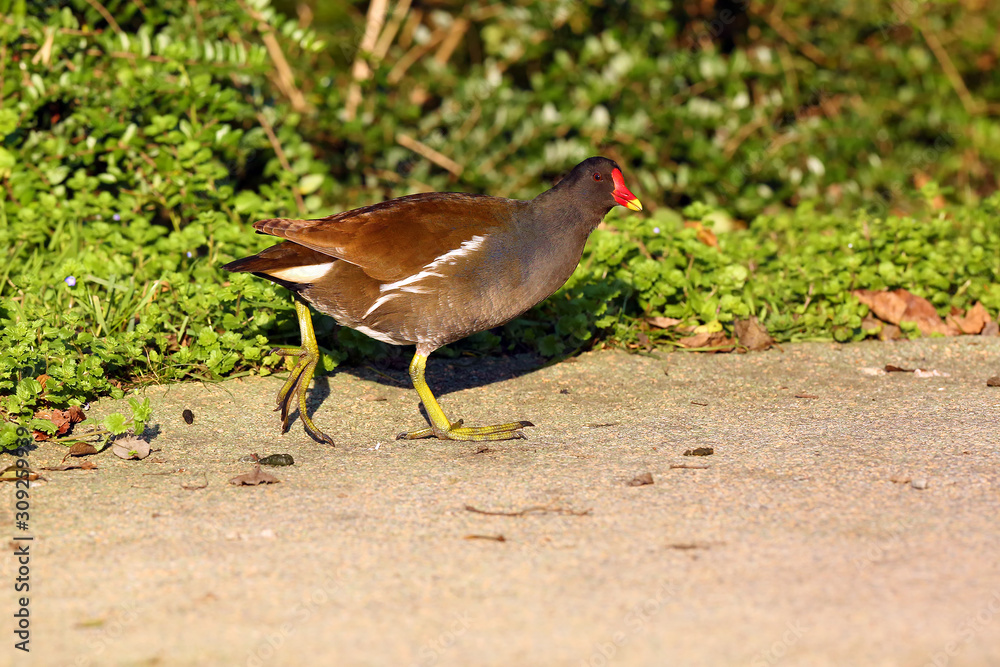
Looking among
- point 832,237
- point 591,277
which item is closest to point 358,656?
point 591,277

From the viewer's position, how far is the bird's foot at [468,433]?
13.9ft

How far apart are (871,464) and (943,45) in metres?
6.63

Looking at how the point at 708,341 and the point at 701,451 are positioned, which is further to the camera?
the point at 708,341

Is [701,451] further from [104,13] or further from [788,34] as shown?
[788,34]

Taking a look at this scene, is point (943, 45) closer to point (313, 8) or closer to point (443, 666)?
point (313, 8)

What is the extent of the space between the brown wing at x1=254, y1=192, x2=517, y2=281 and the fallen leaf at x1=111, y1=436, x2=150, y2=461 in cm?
99

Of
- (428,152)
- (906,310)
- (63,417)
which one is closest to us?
(63,417)

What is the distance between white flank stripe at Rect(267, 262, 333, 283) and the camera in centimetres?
425

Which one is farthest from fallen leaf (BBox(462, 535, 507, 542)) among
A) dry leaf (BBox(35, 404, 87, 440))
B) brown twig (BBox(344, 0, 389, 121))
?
brown twig (BBox(344, 0, 389, 121))

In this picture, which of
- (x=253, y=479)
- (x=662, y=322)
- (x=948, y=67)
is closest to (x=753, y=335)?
(x=662, y=322)

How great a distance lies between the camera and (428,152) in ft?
25.2

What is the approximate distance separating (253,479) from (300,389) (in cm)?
74

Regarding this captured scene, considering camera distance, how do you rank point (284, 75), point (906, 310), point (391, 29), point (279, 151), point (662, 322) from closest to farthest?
1. point (662, 322)
2. point (906, 310)
3. point (279, 151)
4. point (284, 75)
5. point (391, 29)

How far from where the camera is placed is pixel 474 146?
7.73 meters
